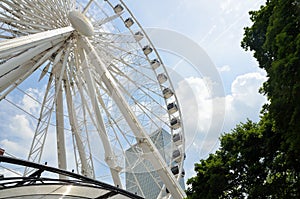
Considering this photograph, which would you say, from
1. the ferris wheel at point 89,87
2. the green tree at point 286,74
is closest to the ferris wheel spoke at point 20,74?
the ferris wheel at point 89,87

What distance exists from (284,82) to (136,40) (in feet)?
44.8

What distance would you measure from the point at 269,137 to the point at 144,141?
5550mm

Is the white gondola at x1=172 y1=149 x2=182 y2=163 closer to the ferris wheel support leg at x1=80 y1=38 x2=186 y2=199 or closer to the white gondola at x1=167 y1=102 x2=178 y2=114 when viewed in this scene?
the white gondola at x1=167 y1=102 x2=178 y2=114

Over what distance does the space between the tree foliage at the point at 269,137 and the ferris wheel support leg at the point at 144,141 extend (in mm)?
2990

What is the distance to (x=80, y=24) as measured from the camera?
14953 mm

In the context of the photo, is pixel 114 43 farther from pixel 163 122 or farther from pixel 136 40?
pixel 163 122

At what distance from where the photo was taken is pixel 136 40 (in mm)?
19391

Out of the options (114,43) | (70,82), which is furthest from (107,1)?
(70,82)

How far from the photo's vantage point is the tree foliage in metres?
6.55

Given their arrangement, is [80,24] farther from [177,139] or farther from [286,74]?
[286,74]

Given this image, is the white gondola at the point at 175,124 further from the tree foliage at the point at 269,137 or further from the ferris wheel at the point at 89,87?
the tree foliage at the point at 269,137

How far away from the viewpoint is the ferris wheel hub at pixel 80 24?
1491 centimetres

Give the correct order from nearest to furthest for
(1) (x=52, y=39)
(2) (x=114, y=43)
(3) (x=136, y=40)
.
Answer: (1) (x=52, y=39) → (2) (x=114, y=43) → (3) (x=136, y=40)

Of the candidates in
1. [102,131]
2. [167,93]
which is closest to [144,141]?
[102,131]
